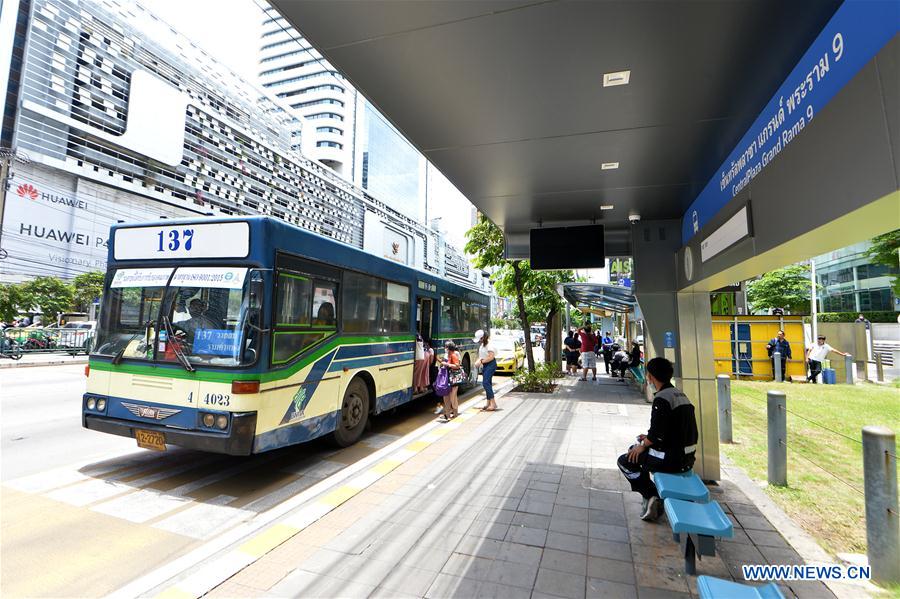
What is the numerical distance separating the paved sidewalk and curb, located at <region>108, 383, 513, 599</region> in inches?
4.1

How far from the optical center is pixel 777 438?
16.1 feet

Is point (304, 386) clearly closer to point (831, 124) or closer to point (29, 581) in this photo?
point (29, 581)

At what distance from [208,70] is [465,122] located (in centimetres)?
8090

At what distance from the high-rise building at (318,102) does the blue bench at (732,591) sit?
101426 millimetres

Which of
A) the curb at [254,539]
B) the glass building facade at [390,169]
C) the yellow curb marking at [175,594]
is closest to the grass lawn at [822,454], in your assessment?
the curb at [254,539]

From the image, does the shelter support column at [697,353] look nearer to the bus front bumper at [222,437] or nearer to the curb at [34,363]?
the bus front bumper at [222,437]

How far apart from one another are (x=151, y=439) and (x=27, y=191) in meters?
55.3

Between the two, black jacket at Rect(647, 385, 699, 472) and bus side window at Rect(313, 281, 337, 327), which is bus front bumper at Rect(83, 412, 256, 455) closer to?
bus side window at Rect(313, 281, 337, 327)

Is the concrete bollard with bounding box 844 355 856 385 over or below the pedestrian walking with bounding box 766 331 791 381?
below

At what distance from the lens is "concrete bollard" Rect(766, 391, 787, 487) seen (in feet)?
16.0

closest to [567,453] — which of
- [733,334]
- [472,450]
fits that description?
[472,450]

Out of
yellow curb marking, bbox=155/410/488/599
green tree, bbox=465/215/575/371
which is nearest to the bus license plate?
yellow curb marking, bbox=155/410/488/599

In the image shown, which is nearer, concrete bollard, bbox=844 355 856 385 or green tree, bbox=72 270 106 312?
concrete bollard, bbox=844 355 856 385

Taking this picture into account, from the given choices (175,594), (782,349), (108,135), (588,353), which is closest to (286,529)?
(175,594)
